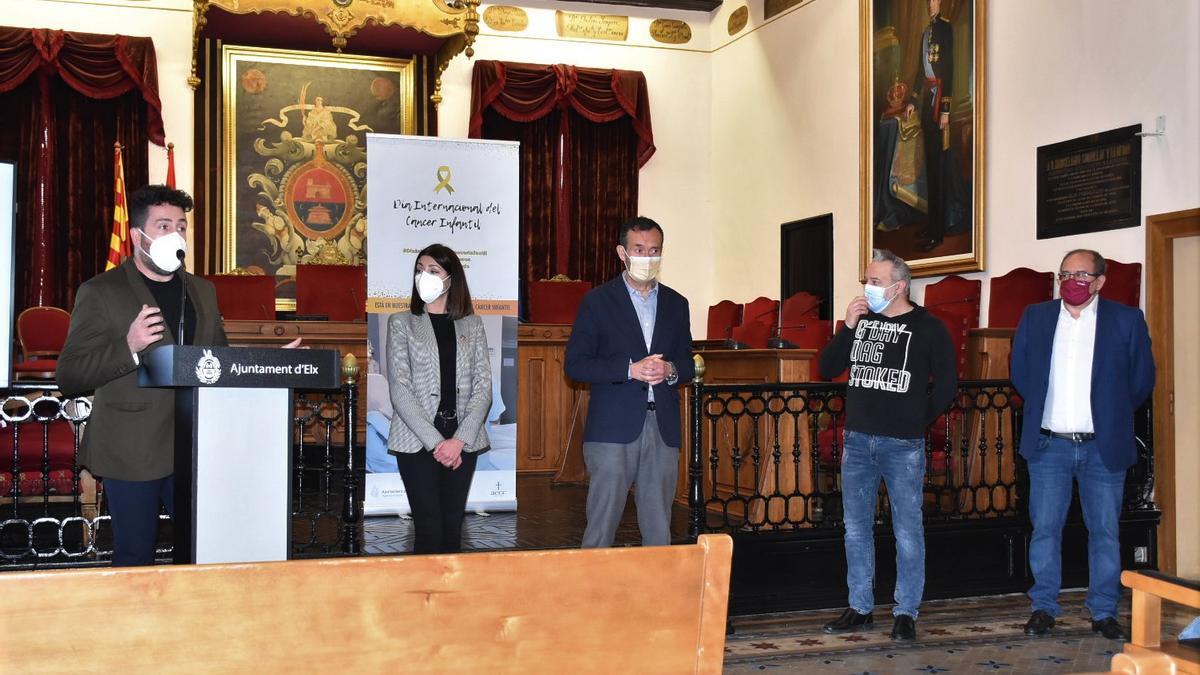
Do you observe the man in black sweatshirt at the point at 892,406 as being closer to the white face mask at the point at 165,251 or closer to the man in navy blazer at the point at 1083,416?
the man in navy blazer at the point at 1083,416

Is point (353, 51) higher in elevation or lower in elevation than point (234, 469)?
higher

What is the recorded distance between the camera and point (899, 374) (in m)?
4.42

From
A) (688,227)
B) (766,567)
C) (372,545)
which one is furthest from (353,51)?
(766,567)

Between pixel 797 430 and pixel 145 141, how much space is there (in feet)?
24.3

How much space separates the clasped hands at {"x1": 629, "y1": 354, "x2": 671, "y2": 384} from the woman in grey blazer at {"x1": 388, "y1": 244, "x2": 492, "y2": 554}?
0.50 meters

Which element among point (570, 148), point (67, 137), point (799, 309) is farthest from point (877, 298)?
point (67, 137)

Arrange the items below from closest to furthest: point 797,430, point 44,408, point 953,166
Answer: point 44,408, point 797,430, point 953,166

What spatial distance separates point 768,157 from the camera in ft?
36.1

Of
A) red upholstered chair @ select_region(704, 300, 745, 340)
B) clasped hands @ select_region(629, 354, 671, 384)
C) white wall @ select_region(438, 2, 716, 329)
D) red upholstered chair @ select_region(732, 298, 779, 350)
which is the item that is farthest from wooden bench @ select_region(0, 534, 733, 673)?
white wall @ select_region(438, 2, 716, 329)

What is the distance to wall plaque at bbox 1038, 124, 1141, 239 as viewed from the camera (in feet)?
21.7

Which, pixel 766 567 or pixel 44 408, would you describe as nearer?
pixel 44 408

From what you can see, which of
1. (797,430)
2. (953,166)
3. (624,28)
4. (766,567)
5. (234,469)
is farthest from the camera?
(624,28)

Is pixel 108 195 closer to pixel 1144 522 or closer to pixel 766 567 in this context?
pixel 766 567

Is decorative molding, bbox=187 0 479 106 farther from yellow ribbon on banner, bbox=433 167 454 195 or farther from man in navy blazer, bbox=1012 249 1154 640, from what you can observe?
man in navy blazer, bbox=1012 249 1154 640
